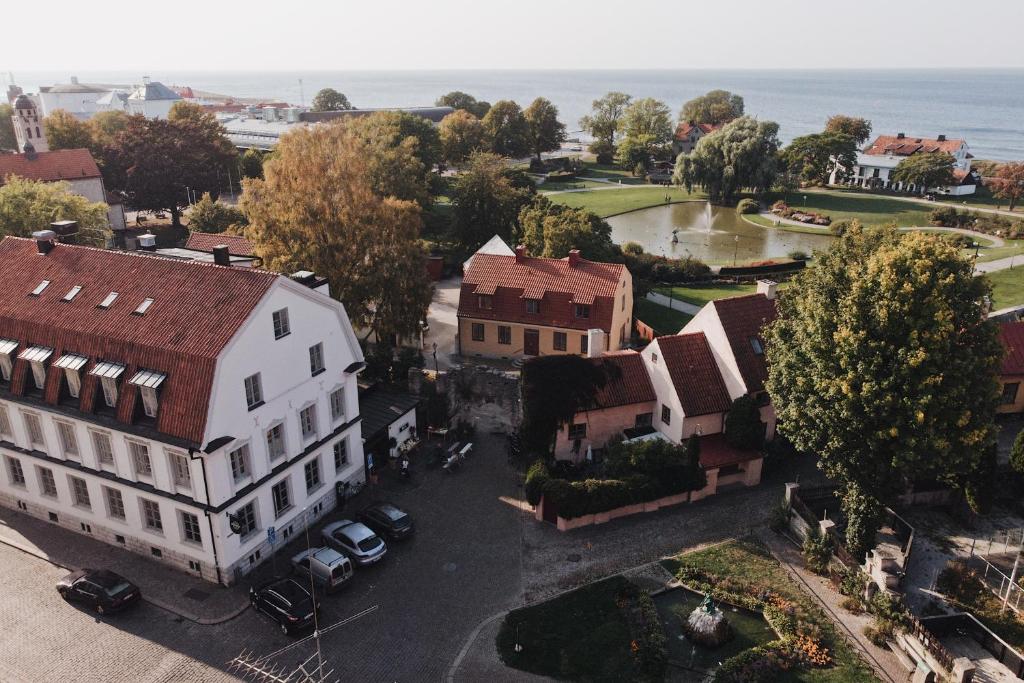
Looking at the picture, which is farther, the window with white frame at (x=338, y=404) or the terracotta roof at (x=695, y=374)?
the terracotta roof at (x=695, y=374)

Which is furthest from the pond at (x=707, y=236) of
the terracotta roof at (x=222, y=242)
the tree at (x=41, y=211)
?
the tree at (x=41, y=211)

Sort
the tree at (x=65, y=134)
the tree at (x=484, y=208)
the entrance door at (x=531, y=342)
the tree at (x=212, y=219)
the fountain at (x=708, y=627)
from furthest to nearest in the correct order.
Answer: the tree at (x=65, y=134) < the tree at (x=484, y=208) < the tree at (x=212, y=219) < the entrance door at (x=531, y=342) < the fountain at (x=708, y=627)

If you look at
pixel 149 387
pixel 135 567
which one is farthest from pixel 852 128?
pixel 135 567

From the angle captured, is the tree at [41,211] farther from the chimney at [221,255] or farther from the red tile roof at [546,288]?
the red tile roof at [546,288]

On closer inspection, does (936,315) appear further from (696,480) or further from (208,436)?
(208,436)

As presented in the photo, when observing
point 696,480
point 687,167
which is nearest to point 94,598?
point 696,480

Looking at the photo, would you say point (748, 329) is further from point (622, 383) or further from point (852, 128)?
point (852, 128)
